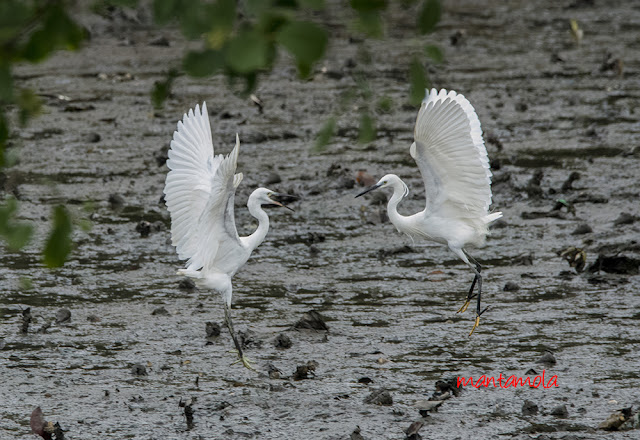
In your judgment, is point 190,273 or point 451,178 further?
point 451,178

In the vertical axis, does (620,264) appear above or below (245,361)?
above

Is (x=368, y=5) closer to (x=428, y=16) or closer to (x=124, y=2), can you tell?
(x=428, y=16)

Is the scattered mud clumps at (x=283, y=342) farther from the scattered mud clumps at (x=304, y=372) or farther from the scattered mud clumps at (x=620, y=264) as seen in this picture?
the scattered mud clumps at (x=620, y=264)

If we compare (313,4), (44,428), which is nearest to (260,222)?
(44,428)

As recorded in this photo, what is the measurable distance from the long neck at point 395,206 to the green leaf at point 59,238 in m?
5.25

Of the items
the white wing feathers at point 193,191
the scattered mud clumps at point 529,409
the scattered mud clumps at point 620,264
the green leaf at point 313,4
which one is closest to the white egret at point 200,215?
the white wing feathers at point 193,191

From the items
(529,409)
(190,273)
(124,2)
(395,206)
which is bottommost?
(124,2)

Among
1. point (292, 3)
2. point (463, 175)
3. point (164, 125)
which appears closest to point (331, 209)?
point (463, 175)

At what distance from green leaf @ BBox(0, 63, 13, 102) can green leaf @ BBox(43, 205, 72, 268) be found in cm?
23

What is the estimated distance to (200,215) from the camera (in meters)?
5.88

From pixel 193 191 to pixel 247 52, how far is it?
4.63 meters

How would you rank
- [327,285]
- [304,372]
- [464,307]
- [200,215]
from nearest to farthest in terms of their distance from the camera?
[304,372], [200,215], [464,307], [327,285]

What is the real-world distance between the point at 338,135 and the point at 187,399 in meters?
6.38

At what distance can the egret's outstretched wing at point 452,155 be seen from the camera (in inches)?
242
